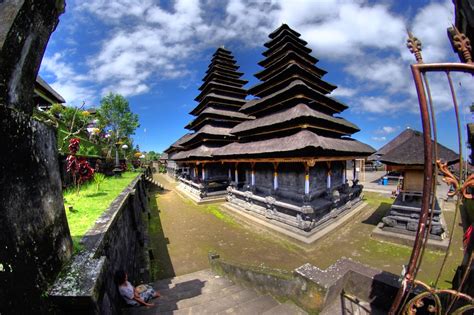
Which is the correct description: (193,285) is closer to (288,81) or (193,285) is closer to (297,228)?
(297,228)

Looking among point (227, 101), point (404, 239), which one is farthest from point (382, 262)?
point (227, 101)

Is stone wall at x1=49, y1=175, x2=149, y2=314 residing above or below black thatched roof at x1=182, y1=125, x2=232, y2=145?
below

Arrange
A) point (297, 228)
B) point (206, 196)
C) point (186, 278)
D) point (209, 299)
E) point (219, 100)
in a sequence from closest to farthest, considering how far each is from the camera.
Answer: point (209, 299) → point (186, 278) → point (297, 228) → point (206, 196) → point (219, 100)

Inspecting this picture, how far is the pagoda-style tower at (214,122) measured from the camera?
1683 centimetres

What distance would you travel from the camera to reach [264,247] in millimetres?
8094

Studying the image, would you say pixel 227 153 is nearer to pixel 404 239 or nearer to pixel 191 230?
pixel 191 230

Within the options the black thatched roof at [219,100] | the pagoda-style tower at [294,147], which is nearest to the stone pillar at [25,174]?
the pagoda-style tower at [294,147]

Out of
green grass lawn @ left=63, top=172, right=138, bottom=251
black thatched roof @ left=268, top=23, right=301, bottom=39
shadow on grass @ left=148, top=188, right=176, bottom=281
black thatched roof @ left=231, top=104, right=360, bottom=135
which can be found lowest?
shadow on grass @ left=148, top=188, right=176, bottom=281

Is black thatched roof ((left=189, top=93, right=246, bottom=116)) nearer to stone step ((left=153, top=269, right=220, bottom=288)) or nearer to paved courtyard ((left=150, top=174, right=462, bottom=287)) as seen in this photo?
paved courtyard ((left=150, top=174, right=462, bottom=287))

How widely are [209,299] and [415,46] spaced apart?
537 centimetres

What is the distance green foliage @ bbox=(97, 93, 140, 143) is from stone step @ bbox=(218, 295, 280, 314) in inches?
1409

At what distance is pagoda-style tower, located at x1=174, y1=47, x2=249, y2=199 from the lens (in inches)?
663

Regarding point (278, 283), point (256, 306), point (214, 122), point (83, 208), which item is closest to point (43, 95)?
point (214, 122)

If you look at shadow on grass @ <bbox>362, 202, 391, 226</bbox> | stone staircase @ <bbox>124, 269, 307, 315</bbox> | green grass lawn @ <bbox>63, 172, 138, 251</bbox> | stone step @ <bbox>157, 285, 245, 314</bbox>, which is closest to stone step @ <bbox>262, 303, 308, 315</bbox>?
stone staircase @ <bbox>124, 269, 307, 315</bbox>
